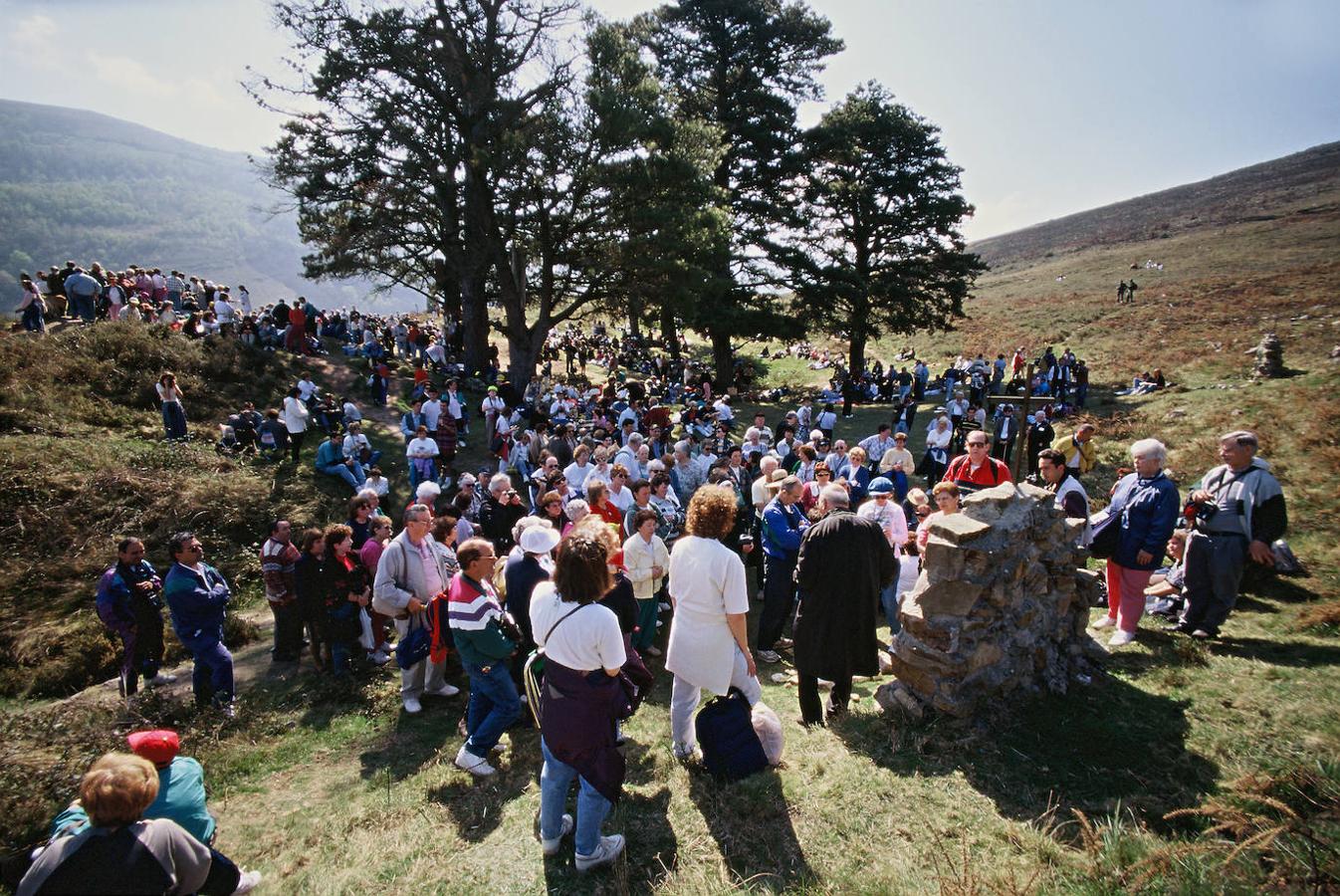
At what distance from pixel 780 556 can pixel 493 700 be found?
327cm

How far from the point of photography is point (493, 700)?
479 centimetres

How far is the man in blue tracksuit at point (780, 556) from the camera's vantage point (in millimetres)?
6422

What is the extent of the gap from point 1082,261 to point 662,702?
65827 mm

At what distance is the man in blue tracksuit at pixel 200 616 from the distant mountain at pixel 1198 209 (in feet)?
223

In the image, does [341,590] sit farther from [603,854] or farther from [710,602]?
[710,602]

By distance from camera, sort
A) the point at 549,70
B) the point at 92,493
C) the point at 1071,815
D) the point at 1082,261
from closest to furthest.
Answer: the point at 1071,815
the point at 92,493
the point at 549,70
the point at 1082,261

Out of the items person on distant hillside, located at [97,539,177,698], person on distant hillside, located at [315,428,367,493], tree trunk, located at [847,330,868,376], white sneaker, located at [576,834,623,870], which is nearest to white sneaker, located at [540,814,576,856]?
white sneaker, located at [576,834,623,870]

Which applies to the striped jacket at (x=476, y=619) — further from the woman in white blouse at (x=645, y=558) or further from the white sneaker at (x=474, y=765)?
the woman in white blouse at (x=645, y=558)

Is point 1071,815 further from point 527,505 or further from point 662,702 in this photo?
point 527,505

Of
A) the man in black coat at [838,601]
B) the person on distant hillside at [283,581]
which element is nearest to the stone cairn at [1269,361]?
the man in black coat at [838,601]

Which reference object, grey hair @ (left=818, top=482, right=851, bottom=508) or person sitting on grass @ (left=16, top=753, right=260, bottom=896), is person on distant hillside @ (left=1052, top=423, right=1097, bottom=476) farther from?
person sitting on grass @ (left=16, top=753, right=260, bottom=896)

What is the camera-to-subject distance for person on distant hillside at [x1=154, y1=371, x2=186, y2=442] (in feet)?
39.5

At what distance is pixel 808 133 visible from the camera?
24.7 m

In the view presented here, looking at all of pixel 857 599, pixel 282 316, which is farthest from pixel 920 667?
pixel 282 316
